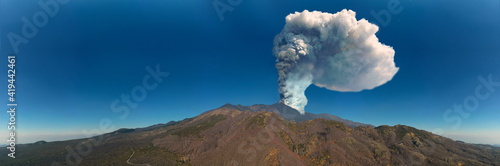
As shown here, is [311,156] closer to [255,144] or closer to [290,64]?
[255,144]

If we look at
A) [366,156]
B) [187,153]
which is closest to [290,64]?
[366,156]

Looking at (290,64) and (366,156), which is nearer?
(366,156)

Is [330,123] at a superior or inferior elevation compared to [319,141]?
superior

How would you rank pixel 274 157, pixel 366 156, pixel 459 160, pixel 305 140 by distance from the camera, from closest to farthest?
pixel 459 160
pixel 366 156
pixel 274 157
pixel 305 140

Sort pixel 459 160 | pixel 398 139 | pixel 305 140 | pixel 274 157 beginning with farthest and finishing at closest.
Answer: pixel 305 140, pixel 398 139, pixel 274 157, pixel 459 160

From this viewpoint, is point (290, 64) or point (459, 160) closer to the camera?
point (459, 160)

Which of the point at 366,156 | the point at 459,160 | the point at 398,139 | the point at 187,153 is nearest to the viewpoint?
the point at 459,160

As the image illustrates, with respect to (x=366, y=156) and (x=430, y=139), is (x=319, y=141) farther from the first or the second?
(x=430, y=139)

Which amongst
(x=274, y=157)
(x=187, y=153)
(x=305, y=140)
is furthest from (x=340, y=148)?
(x=187, y=153)

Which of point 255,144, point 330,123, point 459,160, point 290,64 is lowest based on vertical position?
point 459,160
